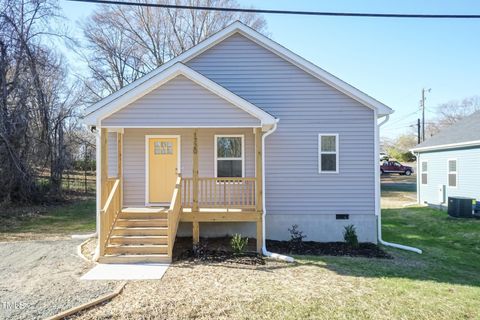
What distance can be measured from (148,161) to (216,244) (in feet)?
10.7

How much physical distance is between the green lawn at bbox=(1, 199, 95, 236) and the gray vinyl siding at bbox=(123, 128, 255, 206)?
9.72 ft

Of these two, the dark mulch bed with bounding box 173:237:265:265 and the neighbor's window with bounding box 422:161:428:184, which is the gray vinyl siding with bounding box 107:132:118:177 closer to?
the dark mulch bed with bounding box 173:237:265:265

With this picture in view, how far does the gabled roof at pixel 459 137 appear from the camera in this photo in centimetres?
1493

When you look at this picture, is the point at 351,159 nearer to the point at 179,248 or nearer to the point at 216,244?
the point at 216,244

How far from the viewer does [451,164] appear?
16312 mm

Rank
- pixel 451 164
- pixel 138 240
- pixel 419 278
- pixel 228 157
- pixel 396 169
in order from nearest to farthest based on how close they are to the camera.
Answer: pixel 419 278, pixel 138 240, pixel 228 157, pixel 451 164, pixel 396 169

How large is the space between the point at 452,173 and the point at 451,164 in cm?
50

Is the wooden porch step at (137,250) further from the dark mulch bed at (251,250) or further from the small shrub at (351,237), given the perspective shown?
the small shrub at (351,237)

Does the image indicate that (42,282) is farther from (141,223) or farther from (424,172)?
(424,172)

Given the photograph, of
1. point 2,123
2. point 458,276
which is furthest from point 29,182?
point 458,276

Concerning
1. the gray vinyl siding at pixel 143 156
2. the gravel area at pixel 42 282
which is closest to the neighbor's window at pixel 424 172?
the gray vinyl siding at pixel 143 156

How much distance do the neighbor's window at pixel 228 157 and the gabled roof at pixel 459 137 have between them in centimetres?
1103

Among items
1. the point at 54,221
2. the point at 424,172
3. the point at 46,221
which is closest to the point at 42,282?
the point at 54,221

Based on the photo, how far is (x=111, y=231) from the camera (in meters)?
7.96
